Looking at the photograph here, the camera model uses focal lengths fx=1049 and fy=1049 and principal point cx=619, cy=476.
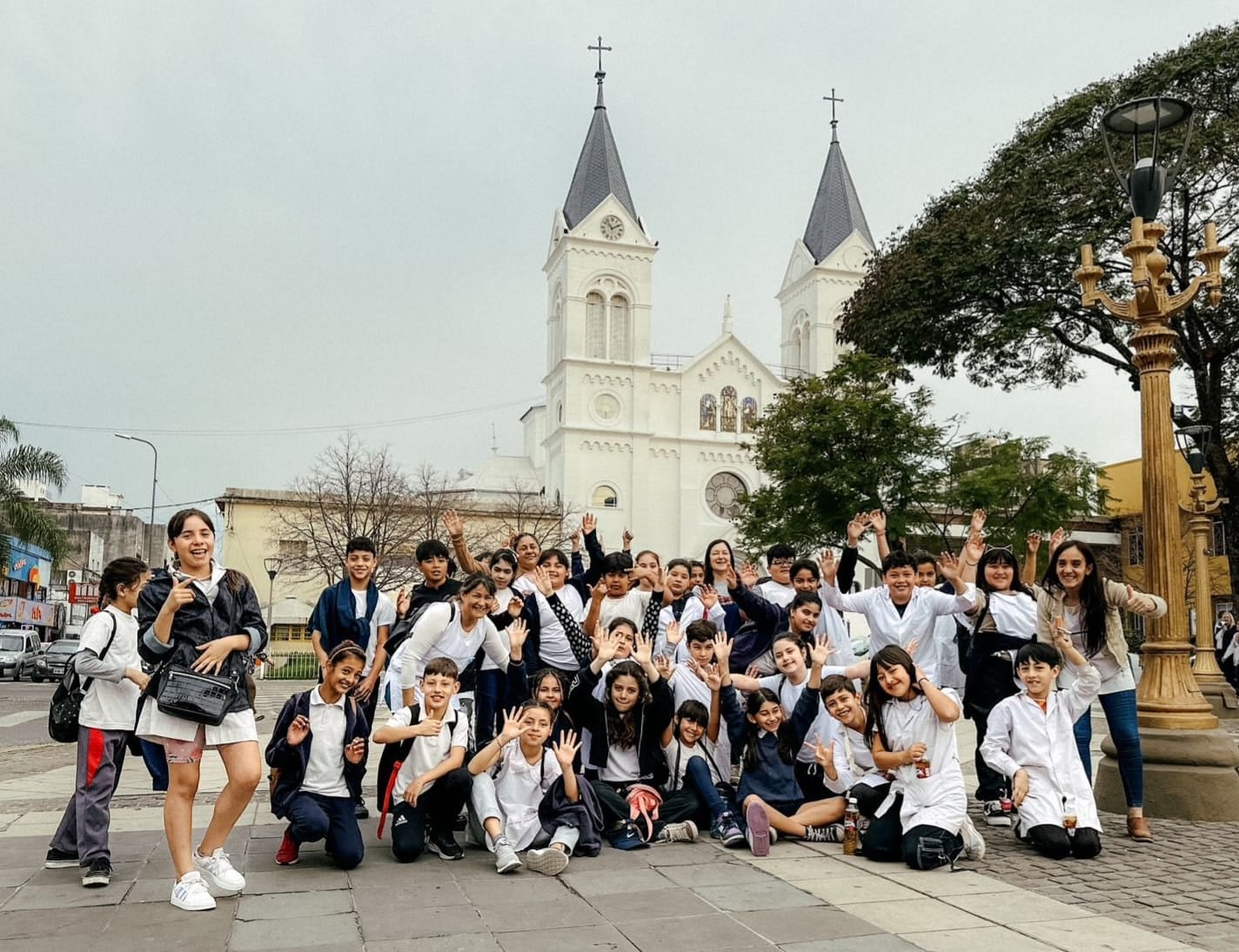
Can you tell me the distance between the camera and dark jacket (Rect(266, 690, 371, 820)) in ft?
18.2

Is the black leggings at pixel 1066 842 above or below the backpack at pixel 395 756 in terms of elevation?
below

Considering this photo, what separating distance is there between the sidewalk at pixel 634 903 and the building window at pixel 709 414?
49.7m

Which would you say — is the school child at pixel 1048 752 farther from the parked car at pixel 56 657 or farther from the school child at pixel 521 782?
the parked car at pixel 56 657

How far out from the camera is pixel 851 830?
5.93 metres

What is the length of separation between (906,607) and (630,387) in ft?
155

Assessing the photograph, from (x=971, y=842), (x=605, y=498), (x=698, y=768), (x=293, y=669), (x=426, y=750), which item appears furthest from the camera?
(x=605, y=498)

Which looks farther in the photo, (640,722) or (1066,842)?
(640,722)

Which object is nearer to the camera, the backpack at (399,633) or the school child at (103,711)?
the school child at (103,711)

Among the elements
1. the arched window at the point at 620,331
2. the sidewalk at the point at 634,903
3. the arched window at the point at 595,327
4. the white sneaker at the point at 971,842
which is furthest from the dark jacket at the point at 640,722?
the arched window at the point at 620,331

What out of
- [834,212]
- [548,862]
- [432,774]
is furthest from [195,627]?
[834,212]

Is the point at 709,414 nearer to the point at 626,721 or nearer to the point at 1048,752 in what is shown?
the point at 626,721

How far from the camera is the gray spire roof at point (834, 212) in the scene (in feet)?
195

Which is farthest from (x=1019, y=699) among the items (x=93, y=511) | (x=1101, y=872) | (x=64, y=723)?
(x=93, y=511)

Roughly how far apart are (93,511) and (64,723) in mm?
64559
